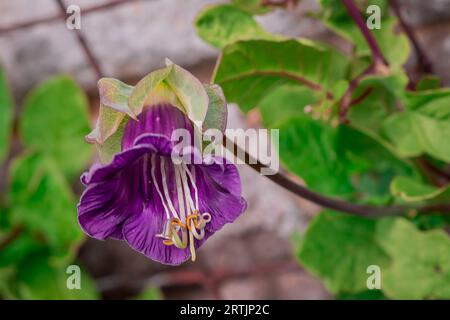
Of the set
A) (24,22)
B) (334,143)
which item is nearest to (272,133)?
(334,143)

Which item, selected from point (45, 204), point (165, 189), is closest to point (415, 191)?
point (165, 189)

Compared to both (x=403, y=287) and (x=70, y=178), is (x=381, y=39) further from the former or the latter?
(x=70, y=178)

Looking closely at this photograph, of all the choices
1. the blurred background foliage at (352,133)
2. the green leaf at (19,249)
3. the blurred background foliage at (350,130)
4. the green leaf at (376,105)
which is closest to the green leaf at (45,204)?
the green leaf at (19,249)

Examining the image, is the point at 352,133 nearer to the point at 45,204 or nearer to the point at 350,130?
the point at 350,130

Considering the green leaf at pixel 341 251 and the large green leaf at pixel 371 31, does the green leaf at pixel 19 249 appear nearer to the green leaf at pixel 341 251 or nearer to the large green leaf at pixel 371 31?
the green leaf at pixel 341 251

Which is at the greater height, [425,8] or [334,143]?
[425,8]

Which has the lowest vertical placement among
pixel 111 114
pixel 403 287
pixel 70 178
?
pixel 403 287
